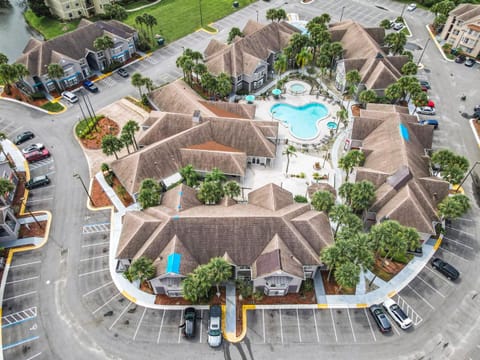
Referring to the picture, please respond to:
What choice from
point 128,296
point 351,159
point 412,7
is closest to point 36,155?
point 128,296

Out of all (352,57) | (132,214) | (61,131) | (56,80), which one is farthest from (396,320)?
(56,80)

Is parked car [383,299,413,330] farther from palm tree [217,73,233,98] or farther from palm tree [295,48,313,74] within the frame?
palm tree [295,48,313,74]

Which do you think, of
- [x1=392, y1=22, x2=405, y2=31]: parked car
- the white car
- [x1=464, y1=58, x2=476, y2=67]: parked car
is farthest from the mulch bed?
the white car

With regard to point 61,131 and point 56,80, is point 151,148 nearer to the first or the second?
point 61,131

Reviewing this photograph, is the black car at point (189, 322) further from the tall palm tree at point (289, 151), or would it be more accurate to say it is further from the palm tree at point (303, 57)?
the palm tree at point (303, 57)

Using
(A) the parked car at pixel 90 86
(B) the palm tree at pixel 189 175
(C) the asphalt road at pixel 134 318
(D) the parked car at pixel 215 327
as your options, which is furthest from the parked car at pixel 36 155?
(D) the parked car at pixel 215 327

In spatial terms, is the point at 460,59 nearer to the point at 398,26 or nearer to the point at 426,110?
the point at 398,26
